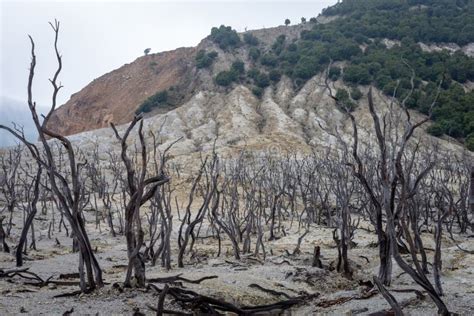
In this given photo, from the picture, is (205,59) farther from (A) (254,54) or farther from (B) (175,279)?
(B) (175,279)

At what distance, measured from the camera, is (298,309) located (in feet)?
29.5

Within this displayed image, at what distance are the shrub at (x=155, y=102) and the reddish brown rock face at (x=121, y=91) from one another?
559cm

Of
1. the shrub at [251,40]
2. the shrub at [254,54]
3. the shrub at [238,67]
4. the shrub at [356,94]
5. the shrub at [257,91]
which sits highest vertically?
the shrub at [251,40]

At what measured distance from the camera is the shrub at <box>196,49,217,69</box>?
70.1m

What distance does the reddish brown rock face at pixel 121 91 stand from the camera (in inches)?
2977

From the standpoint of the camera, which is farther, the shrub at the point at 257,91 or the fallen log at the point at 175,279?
the shrub at the point at 257,91

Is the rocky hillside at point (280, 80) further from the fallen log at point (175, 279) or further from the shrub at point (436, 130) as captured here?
the fallen log at point (175, 279)

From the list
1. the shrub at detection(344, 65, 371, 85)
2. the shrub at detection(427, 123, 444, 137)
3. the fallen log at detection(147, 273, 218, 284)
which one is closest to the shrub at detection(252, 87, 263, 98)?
the shrub at detection(344, 65, 371, 85)

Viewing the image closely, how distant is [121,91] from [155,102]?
17844mm

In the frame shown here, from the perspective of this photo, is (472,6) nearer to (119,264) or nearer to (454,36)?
(454,36)

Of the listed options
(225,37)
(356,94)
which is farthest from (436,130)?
(225,37)

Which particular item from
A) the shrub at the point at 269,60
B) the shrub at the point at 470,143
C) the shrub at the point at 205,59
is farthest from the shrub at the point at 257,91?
the shrub at the point at 470,143

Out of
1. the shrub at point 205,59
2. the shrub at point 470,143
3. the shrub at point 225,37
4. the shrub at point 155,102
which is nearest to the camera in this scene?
the shrub at point 470,143

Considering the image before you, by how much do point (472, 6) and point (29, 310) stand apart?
84.8 metres
